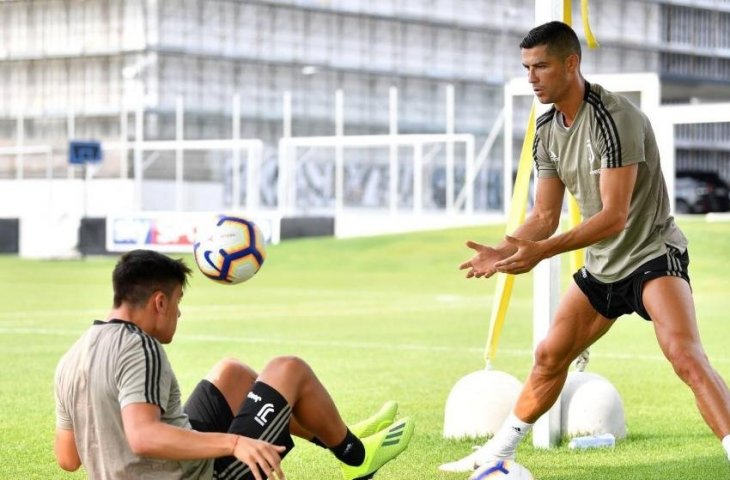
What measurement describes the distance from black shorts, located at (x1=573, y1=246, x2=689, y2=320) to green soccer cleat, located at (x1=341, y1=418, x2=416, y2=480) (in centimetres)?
110

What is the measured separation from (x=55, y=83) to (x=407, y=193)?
15.2m

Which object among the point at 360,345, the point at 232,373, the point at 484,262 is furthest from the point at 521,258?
the point at 360,345

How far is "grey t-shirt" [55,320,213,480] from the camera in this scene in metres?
5.14

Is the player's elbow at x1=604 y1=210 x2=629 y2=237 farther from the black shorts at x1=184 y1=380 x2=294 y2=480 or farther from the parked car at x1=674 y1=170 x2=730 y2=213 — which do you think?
the parked car at x1=674 y1=170 x2=730 y2=213

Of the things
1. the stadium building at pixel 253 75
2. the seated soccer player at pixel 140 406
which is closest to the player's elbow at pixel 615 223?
the seated soccer player at pixel 140 406

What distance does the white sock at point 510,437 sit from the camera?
24.9 ft

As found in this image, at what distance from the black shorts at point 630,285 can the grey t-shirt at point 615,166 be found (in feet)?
0.11

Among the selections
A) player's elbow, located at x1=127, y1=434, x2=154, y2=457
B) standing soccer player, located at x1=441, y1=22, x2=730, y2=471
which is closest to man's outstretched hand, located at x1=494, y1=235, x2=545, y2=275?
standing soccer player, located at x1=441, y1=22, x2=730, y2=471

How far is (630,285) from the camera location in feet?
22.8

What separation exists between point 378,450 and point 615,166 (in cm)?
162

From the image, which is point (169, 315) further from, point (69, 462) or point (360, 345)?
point (360, 345)

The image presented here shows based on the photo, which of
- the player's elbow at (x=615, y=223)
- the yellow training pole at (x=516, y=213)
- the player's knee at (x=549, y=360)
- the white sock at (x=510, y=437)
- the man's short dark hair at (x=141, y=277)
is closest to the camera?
the man's short dark hair at (x=141, y=277)

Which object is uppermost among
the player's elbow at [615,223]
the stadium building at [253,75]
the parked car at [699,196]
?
the stadium building at [253,75]

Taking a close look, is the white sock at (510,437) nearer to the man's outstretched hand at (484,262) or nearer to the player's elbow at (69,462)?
the man's outstretched hand at (484,262)
